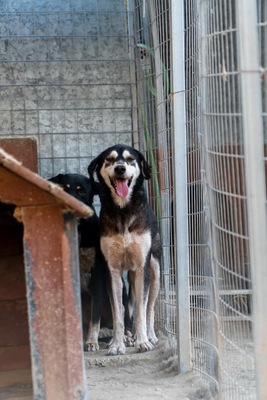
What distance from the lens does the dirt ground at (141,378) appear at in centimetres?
468

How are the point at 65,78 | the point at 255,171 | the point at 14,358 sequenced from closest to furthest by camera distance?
the point at 255,171 < the point at 14,358 < the point at 65,78

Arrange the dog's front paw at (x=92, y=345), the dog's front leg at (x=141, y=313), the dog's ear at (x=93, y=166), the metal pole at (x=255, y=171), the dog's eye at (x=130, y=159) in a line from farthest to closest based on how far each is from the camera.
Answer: the dog's ear at (x=93, y=166) → the dog's eye at (x=130, y=159) → the dog's front paw at (x=92, y=345) → the dog's front leg at (x=141, y=313) → the metal pole at (x=255, y=171)

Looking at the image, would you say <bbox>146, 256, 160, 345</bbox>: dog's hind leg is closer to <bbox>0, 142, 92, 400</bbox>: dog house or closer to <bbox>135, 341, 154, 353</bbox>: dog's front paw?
<bbox>135, 341, 154, 353</bbox>: dog's front paw

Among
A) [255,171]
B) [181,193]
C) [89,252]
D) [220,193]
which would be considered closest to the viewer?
[255,171]

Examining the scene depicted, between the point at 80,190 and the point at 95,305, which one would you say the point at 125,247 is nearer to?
the point at 95,305

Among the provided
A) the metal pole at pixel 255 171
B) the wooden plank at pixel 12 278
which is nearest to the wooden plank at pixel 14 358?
the wooden plank at pixel 12 278

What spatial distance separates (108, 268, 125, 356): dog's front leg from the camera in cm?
641

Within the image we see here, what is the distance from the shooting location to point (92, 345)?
667 centimetres

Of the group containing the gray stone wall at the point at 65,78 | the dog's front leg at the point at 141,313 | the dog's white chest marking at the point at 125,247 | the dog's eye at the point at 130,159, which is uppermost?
the gray stone wall at the point at 65,78

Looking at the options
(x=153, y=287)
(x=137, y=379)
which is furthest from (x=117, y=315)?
(x=137, y=379)

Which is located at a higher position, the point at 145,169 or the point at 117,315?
the point at 145,169

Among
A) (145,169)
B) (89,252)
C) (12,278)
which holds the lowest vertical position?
(89,252)

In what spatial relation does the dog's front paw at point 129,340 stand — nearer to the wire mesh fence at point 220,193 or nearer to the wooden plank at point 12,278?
the wire mesh fence at point 220,193

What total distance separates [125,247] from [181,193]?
146 cm
